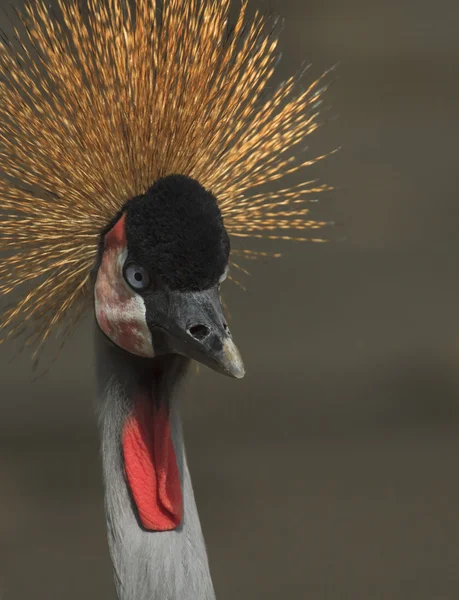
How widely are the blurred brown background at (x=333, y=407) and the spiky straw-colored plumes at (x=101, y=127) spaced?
47.5 inches

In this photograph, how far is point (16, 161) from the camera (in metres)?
1.27

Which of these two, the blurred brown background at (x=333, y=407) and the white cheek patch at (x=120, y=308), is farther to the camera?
the blurred brown background at (x=333, y=407)

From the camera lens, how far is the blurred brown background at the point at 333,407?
7.95ft

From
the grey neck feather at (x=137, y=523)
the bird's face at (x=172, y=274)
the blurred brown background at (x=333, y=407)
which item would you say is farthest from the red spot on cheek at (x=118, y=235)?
the blurred brown background at (x=333, y=407)

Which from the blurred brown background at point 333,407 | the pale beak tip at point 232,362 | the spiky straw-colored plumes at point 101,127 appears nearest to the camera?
the pale beak tip at point 232,362

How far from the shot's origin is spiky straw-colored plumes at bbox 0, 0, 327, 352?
121 cm

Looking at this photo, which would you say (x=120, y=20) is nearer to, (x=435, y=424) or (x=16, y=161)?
(x=16, y=161)

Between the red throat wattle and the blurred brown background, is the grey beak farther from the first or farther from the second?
the blurred brown background

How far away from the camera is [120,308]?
119cm

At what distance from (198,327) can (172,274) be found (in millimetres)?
62

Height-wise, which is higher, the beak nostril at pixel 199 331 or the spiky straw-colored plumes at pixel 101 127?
the spiky straw-colored plumes at pixel 101 127

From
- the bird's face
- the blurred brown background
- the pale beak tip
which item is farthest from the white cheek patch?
the blurred brown background

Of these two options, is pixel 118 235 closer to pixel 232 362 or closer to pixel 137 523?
pixel 232 362

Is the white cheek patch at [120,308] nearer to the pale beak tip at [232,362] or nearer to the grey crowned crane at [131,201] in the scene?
the grey crowned crane at [131,201]
